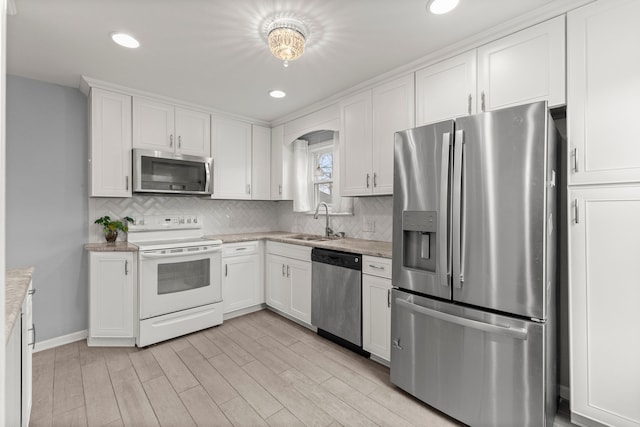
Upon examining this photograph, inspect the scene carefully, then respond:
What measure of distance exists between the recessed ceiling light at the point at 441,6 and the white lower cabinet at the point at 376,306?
1693 mm

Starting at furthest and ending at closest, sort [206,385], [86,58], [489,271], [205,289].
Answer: [205,289] → [86,58] → [206,385] → [489,271]

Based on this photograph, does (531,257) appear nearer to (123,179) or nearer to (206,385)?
(206,385)

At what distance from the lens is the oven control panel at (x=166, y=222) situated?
10.8ft

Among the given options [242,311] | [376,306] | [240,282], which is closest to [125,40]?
[240,282]

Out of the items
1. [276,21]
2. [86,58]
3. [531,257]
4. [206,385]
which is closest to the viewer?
[531,257]

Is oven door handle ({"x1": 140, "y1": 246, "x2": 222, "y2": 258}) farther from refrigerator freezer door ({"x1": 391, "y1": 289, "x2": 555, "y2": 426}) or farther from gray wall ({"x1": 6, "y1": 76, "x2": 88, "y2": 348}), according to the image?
refrigerator freezer door ({"x1": 391, "y1": 289, "x2": 555, "y2": 426})

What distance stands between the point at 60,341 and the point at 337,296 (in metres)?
2.66

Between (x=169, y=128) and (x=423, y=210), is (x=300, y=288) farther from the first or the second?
(x=169, y=128)

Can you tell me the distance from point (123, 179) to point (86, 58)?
107 centimetres

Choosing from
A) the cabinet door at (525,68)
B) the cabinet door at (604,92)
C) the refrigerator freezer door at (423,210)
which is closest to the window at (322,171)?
the refrigerator freezer door at (423,210)

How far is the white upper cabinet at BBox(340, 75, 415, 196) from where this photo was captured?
102 inches

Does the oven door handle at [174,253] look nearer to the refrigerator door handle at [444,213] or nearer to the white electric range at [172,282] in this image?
the white electric range at [172,282]

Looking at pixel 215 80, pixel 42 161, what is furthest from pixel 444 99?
pixel 42 161

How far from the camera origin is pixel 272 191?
416 centimetres
